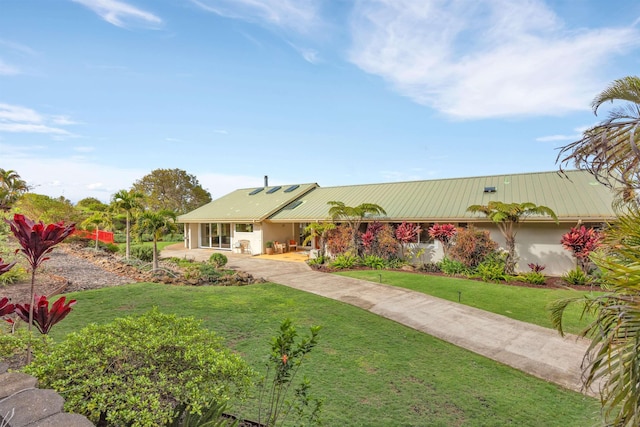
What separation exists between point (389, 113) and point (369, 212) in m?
5.40

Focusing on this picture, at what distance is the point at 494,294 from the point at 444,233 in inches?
175

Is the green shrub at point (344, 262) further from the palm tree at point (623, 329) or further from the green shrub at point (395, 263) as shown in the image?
the palm tree at point (623, 329)

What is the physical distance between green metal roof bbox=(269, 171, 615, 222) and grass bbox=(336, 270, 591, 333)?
12.3 ft

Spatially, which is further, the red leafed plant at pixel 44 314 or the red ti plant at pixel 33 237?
the red leafed plant at pixel 44 314

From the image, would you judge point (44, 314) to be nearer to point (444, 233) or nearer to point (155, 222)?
point (155, 222)

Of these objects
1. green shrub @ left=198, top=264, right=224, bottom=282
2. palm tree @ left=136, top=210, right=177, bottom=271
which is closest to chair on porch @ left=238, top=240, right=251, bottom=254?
palm tree @ left=136, top=210, right=177, bottom=271

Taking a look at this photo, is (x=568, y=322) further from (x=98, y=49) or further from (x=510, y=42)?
(x=98, y=49)

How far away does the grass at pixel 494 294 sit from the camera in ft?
28.7

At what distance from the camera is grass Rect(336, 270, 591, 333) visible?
8742 mm

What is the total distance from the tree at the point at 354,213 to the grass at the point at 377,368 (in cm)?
807

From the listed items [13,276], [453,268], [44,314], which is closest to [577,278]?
[453,268]

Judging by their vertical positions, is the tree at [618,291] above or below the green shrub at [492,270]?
above

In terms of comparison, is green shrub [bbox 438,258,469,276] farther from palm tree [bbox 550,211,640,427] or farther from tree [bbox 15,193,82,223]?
tree [bbox 15,193,82,223]

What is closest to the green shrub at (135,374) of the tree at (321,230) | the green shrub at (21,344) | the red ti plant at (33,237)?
the green shrub at (21,344)
